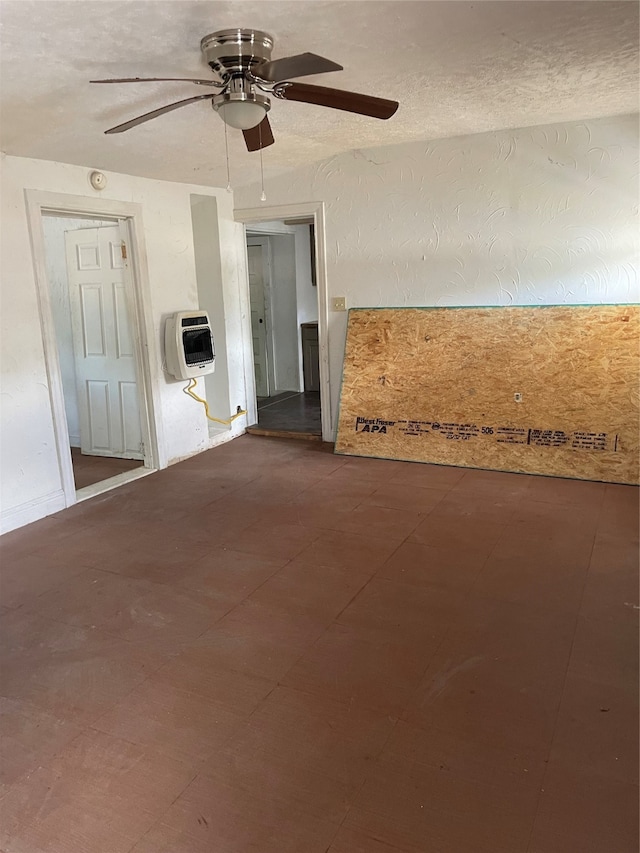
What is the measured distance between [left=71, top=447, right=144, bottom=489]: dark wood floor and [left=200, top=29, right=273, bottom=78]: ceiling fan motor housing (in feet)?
11.0

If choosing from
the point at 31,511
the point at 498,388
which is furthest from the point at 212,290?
the point at 498,388

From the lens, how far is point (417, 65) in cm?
304

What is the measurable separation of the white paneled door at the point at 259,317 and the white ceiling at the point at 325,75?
11.1 ft

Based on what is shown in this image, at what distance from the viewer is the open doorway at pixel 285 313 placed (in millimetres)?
7938

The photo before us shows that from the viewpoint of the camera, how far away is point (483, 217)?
190 inches

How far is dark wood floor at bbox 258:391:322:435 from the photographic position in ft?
20.9

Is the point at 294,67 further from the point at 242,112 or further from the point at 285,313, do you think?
the point at 285,313

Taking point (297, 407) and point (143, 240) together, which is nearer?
point (143, 240)

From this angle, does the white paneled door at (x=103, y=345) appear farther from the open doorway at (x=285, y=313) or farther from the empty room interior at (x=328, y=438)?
the open doorway at (x=285, y=313)

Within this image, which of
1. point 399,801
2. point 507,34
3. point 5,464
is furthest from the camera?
point 5,464

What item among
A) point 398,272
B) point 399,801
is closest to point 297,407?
point 398,272

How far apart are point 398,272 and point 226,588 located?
3.16 metres

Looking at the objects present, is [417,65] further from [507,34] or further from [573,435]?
[573,435]

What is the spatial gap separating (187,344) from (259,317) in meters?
2.98
